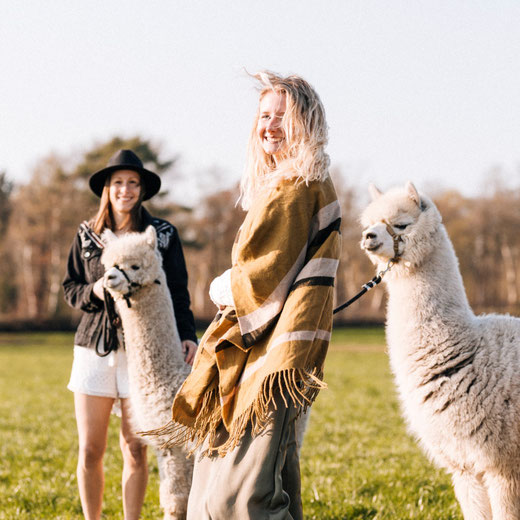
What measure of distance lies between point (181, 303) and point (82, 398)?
855 millimetres

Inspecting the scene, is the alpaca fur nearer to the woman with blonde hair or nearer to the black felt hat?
the woman with blonde hair

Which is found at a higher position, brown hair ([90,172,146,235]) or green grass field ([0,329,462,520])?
brown hair ([90,172,146,235])

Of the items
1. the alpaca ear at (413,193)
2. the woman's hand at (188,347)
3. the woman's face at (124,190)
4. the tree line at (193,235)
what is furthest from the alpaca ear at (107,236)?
the tree line at (193,235)

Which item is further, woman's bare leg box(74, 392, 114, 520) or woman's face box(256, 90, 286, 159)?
woman's bare leg box(74, 392, 114, 520)

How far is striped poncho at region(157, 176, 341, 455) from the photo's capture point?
240cm

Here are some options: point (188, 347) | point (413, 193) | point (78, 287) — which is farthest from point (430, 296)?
point (78, 287)

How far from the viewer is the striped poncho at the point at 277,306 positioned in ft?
7.87

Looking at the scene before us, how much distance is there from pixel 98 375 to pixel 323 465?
3.04 meters

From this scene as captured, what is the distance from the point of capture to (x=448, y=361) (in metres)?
3.39

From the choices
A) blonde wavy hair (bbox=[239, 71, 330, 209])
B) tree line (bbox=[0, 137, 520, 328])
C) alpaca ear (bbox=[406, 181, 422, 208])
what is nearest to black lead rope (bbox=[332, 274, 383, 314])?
alpaca ear (bbox=[406, 181, 422, 208])

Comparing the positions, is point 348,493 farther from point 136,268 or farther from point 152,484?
point 136,268

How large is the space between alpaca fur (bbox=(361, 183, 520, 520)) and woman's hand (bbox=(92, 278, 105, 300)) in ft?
5.19

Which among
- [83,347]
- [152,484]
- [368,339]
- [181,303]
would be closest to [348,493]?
[152,484]

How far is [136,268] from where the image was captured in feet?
12.8
